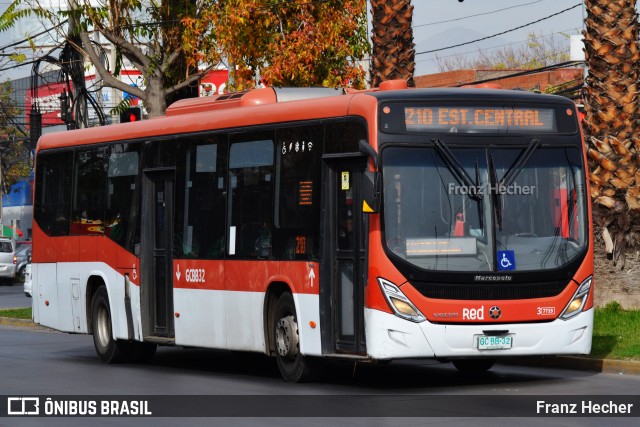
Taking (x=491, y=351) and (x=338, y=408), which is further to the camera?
(x=491, y=351)

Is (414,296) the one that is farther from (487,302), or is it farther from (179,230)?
(179,230)

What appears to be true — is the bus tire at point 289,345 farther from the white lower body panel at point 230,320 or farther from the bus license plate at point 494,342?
the bus license plate at point 494,342

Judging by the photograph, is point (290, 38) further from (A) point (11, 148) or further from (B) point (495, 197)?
(A) point (11, 148)

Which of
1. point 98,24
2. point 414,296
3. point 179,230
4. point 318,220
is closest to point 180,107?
point 179,230

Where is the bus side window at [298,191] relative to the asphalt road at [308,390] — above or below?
above

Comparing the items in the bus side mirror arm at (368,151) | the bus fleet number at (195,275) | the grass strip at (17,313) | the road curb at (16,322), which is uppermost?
the bus side mirror arm at (368,151)

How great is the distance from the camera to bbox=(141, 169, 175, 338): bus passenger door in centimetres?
1862

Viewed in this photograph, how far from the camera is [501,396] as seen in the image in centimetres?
1416

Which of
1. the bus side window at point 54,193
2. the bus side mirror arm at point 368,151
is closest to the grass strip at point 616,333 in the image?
the bus side mirror arm at point 368,151

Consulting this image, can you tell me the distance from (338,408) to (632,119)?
983 centimetres

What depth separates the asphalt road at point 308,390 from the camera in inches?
493

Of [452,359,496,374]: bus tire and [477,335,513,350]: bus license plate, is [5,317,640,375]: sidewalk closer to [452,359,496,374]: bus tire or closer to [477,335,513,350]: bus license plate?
[452,359,496,374]: bus tire

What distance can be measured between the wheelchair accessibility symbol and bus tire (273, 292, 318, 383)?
247cm

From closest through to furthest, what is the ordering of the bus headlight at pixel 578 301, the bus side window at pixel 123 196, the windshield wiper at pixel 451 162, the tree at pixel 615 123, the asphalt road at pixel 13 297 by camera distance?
the windshield wiper at pixel 451 162 → the bus headlight at pixel 578 301 → the bus side window at pixel 123 196 → the tree at pixel 615 123 → the asphalt road at pixel 13 297
